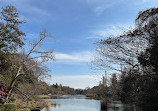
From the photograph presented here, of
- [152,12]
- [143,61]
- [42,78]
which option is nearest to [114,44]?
[143,61]

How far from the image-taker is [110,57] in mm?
5418

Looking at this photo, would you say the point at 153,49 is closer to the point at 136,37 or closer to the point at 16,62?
the point at 136,37

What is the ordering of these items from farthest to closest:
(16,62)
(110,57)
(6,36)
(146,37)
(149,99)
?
(16,62), (149,99), (6,36), (110,57), (146,37)

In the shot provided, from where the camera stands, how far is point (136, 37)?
5148mm

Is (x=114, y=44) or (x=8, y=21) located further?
(x=8, y=21)

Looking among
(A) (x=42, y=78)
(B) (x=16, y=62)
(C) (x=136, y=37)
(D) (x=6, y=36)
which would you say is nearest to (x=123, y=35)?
(C) (x=136, y=37)

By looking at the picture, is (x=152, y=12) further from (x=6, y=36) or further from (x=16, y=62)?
(x=16, y=62)

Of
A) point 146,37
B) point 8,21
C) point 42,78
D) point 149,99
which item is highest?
point 8,21

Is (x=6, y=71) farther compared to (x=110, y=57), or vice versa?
(x=6, y=71)

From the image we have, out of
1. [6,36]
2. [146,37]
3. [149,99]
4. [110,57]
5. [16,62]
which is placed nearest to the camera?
[146,37]

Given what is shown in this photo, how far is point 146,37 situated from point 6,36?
6946 millimetres

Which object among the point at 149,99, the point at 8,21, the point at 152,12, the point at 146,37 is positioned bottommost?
the point at 149,99

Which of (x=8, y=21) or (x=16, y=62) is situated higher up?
(x=8, y=21)

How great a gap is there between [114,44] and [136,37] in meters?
0.79
